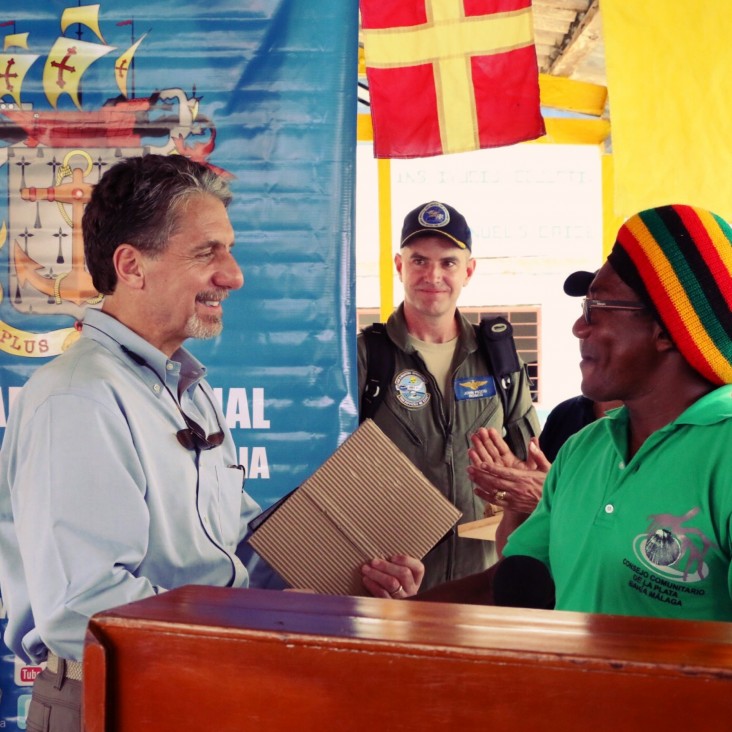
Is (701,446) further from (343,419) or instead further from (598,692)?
(343,419)

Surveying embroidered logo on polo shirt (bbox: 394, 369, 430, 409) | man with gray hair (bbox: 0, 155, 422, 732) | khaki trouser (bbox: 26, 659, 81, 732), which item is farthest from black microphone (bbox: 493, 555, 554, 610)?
embroidered logo on polo shirt (bbox: 394, 369, 430, 409)

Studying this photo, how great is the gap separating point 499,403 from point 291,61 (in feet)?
4.74

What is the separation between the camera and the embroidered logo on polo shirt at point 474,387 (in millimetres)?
3404

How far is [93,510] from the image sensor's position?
1545 mm

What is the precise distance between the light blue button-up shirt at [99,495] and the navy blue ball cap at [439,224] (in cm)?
196

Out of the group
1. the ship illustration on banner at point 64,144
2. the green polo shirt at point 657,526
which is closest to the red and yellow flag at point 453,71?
the ship illustration on banner at point 64,144

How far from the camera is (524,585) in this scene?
4.45ft

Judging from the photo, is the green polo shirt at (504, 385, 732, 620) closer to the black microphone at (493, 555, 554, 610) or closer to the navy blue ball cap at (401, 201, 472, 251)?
the black microphone at (493, 555, 554, 610)

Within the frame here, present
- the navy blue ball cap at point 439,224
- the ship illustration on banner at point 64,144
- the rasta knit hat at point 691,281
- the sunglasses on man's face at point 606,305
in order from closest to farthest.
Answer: the rasta knit hat at point 691,281, the sunglasses on man's face at point 606,305, the ship illustration on banner at point 64,144, the navy blue ball cap at point 439,224

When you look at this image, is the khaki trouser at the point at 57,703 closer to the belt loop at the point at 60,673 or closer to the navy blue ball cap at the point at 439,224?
the belt loop at the point at 60,673

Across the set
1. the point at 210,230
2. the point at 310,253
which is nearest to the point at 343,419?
the point at 310,253

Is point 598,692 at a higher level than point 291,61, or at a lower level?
lower

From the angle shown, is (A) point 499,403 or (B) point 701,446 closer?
(B) point 701,446

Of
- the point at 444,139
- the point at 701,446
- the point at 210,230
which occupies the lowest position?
the point at 701,446
